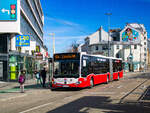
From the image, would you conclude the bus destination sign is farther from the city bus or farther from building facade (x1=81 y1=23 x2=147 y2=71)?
building facade (x1=81 y1=23 x2=147 y2=71)

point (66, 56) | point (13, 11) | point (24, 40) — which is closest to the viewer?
point (66, 56)

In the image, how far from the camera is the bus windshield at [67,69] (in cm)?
1858

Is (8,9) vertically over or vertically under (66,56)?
over

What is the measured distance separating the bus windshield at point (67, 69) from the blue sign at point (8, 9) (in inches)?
541

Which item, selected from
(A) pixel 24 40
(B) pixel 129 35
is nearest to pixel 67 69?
(A) pixel 24 40

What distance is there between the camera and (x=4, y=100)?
1416cm

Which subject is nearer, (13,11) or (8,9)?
(13,11)

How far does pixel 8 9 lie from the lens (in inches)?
1202

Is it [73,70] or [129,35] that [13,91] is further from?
[129,35]

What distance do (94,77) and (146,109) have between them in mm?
11495

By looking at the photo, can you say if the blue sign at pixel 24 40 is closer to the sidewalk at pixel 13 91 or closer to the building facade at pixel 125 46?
the sidewalk at pixel 13 91

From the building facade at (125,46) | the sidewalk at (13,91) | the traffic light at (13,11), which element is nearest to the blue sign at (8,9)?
the traffic light at (13,11)

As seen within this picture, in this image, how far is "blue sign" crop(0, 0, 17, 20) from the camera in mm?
30281

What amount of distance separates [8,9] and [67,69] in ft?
51.0
